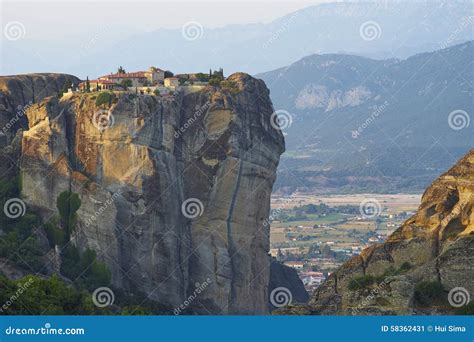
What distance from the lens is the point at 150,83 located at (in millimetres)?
95875

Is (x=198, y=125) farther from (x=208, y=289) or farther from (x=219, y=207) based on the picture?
(x=208, y=289)

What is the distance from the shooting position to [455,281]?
48.9m

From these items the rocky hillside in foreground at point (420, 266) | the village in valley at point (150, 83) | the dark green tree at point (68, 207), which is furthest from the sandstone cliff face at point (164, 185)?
A: the rocky hillside in foreground at point (420, 266)

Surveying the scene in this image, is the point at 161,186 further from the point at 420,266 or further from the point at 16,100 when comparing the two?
the point at 420,266

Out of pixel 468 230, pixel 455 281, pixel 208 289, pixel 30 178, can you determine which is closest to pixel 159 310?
pixel 208 289

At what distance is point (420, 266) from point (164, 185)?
3884 centimetres

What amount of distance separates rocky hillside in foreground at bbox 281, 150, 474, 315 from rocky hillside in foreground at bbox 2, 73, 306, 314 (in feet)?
101

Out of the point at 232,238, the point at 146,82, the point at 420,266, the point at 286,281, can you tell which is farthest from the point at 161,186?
the point at 420,266

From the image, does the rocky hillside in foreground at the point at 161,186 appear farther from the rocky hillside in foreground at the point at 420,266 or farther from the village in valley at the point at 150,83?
the rocky hillside in foreground at the point at 420,266

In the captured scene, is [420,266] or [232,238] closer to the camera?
[420,266]

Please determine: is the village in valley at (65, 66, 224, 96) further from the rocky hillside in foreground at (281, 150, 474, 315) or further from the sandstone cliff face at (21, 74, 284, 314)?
the rocky hillside in foreground at (281, 150, 474, 315)

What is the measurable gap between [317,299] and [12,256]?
3316 centimetres

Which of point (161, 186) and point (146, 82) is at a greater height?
point (146, 82)

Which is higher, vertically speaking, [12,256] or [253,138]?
[253,138]
